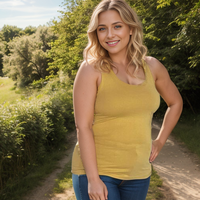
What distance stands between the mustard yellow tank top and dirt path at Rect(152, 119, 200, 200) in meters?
3.72

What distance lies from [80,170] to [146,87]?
2.08ft

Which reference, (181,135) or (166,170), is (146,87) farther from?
(181,135)

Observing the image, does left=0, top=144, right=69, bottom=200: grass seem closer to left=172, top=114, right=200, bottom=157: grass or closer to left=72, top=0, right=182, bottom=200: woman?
left=172, top=114, right=200, bottom=157: grass

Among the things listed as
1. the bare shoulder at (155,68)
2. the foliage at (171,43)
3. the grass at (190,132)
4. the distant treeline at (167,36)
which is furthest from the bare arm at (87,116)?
the foliage at (171,43)

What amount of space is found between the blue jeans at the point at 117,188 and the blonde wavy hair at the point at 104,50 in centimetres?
64

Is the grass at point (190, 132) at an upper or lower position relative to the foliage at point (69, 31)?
lower

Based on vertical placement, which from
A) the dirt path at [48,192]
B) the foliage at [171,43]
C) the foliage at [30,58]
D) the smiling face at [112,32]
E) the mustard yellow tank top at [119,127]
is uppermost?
the foliage at [30,58]

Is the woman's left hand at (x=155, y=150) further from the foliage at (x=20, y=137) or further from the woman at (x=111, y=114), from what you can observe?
the foliage at (x=20, y=137)

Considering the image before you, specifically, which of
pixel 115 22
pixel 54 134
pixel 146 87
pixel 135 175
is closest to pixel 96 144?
pixel 135 175

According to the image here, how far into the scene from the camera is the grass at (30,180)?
501 cm

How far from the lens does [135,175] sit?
1.62 metres

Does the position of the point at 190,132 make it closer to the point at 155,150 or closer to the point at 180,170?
the point at 180,170

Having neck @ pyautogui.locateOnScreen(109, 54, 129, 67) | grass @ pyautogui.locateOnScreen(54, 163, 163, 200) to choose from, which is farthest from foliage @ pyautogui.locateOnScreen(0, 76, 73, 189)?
neck @ pyautogui.locateOnScreen(109, 54, 129, 67)

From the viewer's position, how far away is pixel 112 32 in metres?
1.64
